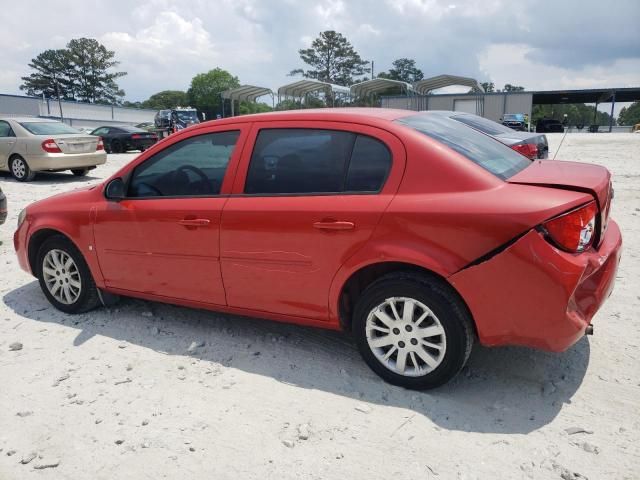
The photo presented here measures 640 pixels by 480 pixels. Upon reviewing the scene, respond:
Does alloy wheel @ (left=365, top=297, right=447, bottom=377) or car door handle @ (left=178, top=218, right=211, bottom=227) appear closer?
alloy wheel @ (left=365, top=297, right=447, bottom=377)

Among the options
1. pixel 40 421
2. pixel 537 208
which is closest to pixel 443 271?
pixel 537 208

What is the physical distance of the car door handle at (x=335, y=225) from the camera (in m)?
2.95

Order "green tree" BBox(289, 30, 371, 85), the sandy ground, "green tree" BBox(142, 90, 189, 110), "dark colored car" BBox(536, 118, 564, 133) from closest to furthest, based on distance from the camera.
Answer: the sandy ground
"dark colored car" BBox(536, 118, 564, 133)
"green tree" BBox(289, 30, 371, 85)
"green tree" BBox(142, 90, 189, 110)

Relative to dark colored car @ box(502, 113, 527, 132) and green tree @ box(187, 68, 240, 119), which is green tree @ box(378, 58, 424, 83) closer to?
green tree @ box(187, 68, 240, 119)

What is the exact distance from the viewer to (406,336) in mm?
2947

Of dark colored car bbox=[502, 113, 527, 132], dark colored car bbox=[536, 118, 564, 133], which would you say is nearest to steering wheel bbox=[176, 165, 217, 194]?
dark colored car bbox=[502, 113, 527, 132]

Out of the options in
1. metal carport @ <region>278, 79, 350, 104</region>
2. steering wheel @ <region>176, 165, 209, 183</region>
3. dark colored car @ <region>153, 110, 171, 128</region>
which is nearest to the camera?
steering wheel @ <region>176, 165, 209, 183</region>

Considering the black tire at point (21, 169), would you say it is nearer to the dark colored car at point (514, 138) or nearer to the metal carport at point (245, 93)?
the dark colored car at point (514, 138)

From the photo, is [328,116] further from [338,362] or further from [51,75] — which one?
[51,75]

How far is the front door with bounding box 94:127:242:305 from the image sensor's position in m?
3.53

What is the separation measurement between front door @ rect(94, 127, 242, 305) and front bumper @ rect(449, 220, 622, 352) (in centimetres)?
170

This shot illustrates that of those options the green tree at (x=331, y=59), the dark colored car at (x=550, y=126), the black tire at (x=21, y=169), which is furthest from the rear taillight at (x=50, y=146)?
the green tree at (x=331, y=59)

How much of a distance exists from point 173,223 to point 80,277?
1217mm

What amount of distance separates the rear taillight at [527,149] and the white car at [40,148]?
9976 millimetres
